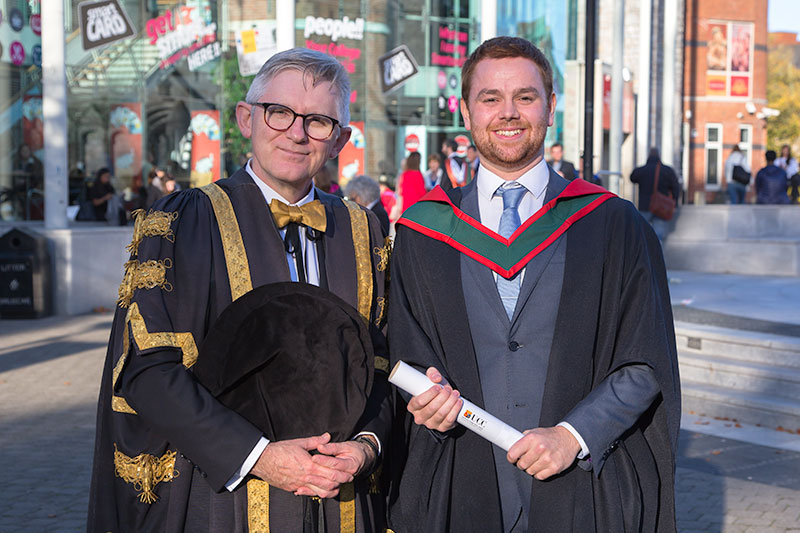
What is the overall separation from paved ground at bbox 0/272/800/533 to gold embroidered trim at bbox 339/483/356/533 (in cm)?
325

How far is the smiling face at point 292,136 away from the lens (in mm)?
2979

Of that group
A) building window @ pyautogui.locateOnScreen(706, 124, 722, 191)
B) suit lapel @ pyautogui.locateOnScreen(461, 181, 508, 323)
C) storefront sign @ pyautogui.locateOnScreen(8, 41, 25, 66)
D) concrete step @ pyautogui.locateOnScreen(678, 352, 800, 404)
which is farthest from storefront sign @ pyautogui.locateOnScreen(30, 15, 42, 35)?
building window @ pyautogui.locateOnScreen(706, 124, 722, 191)

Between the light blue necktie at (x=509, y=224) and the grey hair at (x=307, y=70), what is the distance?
1.77 feet

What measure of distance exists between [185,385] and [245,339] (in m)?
0.20

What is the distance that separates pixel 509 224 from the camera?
2.96m

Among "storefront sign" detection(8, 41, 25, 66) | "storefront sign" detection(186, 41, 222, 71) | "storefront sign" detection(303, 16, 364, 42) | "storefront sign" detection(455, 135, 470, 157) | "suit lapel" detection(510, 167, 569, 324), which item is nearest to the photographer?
"suit lapel" detection(510, 167, 569, 324)

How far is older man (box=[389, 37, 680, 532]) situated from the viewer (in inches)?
111

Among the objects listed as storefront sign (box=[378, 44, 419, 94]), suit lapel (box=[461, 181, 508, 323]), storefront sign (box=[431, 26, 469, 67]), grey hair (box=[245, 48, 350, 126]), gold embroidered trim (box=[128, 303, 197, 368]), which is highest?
storefront sign (box=[431, 26, 469, 67])

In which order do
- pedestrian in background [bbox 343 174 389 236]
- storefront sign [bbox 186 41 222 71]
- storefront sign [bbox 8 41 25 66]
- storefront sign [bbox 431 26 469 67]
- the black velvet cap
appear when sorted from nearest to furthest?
the black velvet cap < pedestrian in background [bbox 343 174 389 236] < storefront sign [bbox 8 41 25 66] < storefront sign [bbox 186 41 222 71] < storefront sign [bbox 431 26 469 67]

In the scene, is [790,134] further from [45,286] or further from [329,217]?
[329,217]

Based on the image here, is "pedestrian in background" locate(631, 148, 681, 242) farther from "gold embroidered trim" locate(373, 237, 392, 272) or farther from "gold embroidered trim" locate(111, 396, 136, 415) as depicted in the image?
"gold embroidered trim" locate(111, 396, 136, 415)

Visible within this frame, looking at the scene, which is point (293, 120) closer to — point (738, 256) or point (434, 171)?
point (434, 171)

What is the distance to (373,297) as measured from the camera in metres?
3.12

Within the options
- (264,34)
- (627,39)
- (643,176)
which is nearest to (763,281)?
(643,176)
